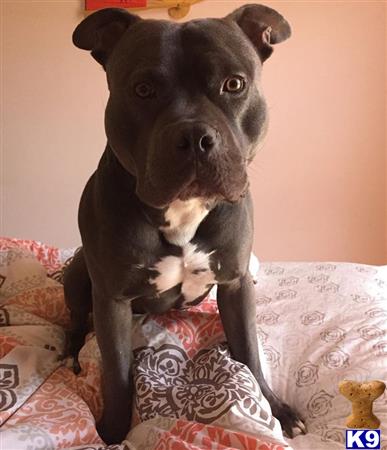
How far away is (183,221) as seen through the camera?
1.21m

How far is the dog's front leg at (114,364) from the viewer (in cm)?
128

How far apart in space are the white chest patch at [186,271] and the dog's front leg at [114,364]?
0.11m

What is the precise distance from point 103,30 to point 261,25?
34cm

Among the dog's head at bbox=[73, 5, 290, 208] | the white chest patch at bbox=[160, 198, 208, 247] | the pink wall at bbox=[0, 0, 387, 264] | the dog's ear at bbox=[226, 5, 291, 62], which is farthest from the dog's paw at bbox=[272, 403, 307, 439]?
the pink wall at bbox=[0, 0, 387, 264]

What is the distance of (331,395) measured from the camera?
51.8 inches

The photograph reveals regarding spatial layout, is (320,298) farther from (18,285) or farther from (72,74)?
(72,74)

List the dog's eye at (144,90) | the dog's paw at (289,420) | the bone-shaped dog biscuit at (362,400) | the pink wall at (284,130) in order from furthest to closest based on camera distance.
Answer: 1. the pink wall at (284,130)
2. the dog's paw at (289,420)
3. the bone-shaped dog biscuit at (362,400)
4. the dog's eye at (144,90)

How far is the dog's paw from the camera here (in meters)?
1.28

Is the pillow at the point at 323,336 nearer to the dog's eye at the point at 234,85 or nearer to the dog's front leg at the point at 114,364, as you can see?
the dog's front leg at the point at 114,364

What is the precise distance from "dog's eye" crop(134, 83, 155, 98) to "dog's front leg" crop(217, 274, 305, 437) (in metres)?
0.53

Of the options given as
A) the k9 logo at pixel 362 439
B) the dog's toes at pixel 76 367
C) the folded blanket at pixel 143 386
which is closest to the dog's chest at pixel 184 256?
the folded blanket at pixel 143 386

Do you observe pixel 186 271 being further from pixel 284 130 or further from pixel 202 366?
pixel 284 130

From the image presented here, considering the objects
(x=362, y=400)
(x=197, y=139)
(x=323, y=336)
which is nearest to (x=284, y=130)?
(x=323, y=336)

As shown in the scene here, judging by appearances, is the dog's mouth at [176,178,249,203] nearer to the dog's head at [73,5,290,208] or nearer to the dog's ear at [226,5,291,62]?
the dog's head at [73,5,290,208]
